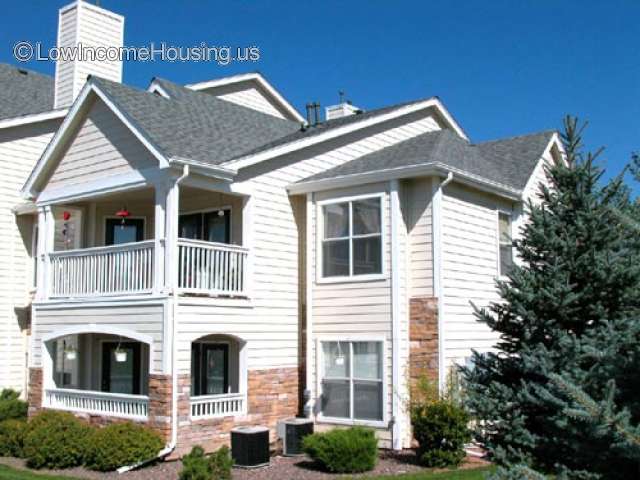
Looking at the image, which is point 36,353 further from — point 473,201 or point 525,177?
point 525,177

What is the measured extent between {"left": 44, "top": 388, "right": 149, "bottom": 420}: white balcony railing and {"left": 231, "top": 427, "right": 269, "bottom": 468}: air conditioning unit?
6.17 ft

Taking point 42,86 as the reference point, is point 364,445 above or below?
below

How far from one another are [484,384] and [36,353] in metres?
11.2

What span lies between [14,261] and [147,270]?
655 cm

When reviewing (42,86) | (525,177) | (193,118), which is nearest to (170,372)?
(193,118)

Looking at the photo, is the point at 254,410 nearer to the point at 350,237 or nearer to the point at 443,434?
the point at 350,237

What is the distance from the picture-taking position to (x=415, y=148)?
54.0 feet

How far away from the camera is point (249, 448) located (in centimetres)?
1315

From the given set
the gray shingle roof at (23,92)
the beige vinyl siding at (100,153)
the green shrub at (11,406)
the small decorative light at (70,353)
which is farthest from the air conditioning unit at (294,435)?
the gray shingle roof at (23,92)

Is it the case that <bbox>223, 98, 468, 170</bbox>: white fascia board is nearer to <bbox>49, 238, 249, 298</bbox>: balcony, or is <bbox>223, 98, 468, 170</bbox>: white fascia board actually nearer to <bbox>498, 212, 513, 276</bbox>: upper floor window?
<bbox>49, 238, 249, 298</bbox>: balcony

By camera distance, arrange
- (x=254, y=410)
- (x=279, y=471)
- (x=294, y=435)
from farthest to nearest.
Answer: (x=254, y=410), (x=294, y=435), (x=279, y=471)

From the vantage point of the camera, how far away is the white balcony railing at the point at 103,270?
47.8ft

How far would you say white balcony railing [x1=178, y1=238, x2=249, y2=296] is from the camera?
1427 centimetres

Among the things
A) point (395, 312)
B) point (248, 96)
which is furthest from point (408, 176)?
point (248, 96)
